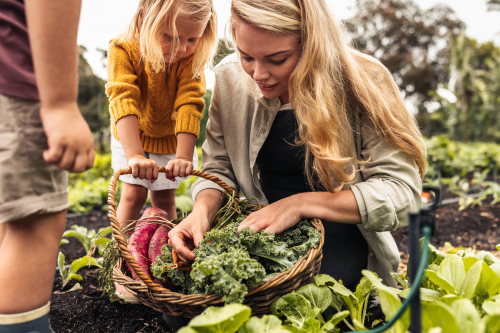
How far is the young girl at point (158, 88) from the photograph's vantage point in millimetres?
1716

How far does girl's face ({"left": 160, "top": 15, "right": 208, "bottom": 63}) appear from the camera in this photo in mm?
1731

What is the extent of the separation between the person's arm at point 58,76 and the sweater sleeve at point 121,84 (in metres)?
0.82

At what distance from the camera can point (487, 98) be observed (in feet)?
42.4

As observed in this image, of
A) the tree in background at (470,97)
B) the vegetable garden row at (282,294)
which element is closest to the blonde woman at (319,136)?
the vegetable garden row at (282,294)

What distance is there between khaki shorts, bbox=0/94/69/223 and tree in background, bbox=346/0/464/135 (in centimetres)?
1951

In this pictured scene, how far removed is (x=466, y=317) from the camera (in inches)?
39.5

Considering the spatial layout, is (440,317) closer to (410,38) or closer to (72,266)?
(72,266)

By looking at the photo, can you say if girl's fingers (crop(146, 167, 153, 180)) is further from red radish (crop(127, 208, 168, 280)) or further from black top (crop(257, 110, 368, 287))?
black top (crop(257, 110, 368, 287))

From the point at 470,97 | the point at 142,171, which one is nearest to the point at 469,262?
the point at 142,171

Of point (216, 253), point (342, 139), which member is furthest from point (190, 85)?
point (216, 253)

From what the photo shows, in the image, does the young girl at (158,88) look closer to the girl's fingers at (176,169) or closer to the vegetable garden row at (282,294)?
the girl's fingers at (176,169)

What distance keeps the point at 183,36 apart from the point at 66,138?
1049 mm

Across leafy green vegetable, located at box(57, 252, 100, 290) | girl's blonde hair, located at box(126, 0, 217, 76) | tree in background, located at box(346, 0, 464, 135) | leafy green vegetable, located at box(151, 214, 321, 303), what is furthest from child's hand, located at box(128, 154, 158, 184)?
tree in background, located at box(346, 0, 464, 135)

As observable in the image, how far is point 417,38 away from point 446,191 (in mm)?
16550
